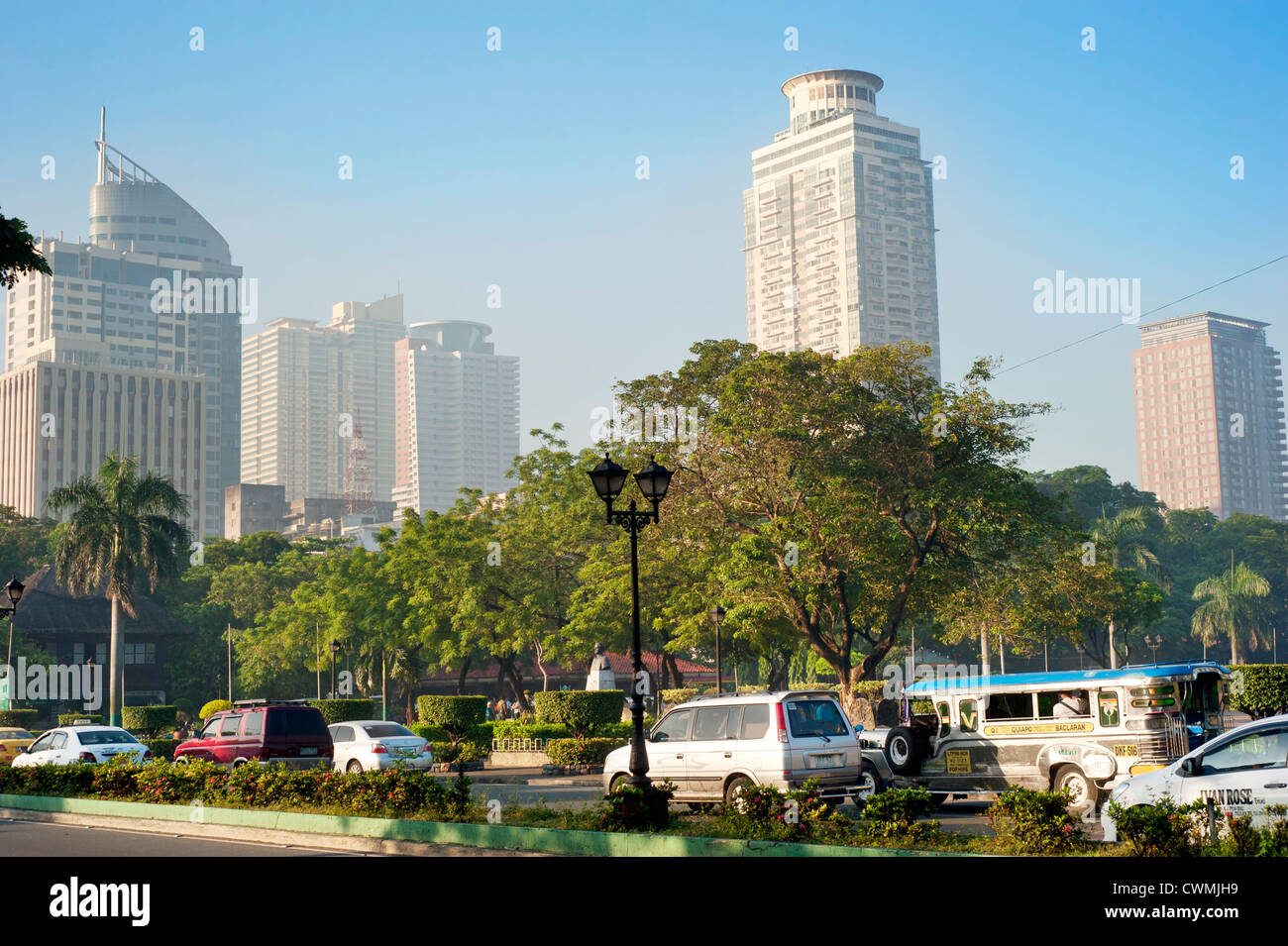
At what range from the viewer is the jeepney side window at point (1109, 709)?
1778 cm

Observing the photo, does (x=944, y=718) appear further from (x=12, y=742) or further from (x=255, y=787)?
(x=12, y=742)

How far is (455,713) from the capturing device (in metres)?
38.0

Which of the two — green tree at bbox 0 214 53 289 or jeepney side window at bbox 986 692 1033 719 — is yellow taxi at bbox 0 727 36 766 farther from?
jeepney side window at bbox 986 692 1033 719

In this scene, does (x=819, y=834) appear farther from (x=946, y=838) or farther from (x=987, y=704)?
(x=987, y=704)

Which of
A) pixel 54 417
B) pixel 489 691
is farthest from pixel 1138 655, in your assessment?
pixel 54 417

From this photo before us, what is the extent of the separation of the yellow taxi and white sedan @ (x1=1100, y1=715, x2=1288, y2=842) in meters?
32.6

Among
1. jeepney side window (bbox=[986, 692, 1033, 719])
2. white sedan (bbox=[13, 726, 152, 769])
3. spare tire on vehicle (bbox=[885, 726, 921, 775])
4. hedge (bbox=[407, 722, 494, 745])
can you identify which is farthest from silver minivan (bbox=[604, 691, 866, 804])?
hedge (bbox=[407, 722, 494, 745])

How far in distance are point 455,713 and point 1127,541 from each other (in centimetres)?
7495

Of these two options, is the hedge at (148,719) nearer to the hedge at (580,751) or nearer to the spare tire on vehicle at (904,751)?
the hedge at (580,751)

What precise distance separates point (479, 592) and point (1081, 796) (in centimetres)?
3581

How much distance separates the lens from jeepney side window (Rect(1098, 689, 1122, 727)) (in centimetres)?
1778

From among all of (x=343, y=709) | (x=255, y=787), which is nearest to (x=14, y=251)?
(x=255, y=787)
